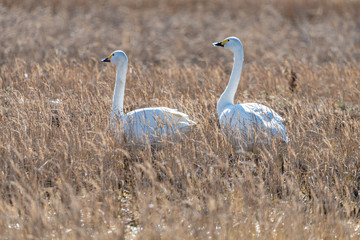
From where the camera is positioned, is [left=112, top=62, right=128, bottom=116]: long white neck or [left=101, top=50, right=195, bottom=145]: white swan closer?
[left=101, top=50, right=195, bottom=145]: white swan

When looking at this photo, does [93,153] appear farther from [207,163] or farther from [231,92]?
[231,92]

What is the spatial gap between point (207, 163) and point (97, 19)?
49.4 ft

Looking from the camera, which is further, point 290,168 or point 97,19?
point 97,19

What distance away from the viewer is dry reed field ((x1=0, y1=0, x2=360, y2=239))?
405cm

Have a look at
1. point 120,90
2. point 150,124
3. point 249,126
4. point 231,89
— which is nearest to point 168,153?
point 150,124

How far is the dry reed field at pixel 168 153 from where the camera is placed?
159 inches

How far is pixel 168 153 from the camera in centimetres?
529

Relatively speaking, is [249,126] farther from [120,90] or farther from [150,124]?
[120,90]

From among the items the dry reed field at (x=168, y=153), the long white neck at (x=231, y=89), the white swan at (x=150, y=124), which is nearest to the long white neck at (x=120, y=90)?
the dry reed field at (x=168, y=153)

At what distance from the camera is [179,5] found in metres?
21.9

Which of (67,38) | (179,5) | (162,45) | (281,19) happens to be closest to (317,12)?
(281,19)

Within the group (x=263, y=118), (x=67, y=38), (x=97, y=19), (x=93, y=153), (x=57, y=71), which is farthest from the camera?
(x=97, y=19)

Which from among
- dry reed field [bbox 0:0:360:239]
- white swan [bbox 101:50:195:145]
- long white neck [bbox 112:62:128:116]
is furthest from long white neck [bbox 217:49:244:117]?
long white neck [bbox 112:62:128:116]

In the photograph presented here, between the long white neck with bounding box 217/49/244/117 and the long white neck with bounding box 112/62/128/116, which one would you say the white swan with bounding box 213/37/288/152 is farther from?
the long white neck with bounding box 112/62/128/116
